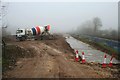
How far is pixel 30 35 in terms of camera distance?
4291 cm

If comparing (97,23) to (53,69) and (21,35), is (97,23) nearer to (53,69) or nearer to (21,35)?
(21,35)

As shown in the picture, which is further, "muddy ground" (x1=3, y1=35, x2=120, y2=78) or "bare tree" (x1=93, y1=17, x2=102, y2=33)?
"bare tree" (x1=93, y1=17, x2=102, y2=33)

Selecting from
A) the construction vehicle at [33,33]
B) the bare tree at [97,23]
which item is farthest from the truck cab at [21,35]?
the bare tree at [97,23]

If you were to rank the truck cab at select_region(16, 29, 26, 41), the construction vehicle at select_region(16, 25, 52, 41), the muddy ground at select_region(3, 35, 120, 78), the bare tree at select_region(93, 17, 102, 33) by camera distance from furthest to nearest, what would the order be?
the bare tree at select_region(93, 17, 102, 33), the construction vehicle at select_region(16, 25, 52, 41), the truck cab at select_region(16, 29, 26, 41), the muddy ground at select_region(3, 35, 120, 78)

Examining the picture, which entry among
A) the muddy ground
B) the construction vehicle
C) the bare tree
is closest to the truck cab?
the construction vehicle

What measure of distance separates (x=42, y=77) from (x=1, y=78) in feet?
6.93

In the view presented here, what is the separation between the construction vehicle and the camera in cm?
4194

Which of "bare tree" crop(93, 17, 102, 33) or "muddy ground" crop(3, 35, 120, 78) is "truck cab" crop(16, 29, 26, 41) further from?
"bare tree" crop(93, 17, 102, 33)

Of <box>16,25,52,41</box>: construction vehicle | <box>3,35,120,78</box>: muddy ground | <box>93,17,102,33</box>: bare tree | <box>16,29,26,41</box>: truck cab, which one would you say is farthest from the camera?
<box>93,17,102,33</box>: bare tree

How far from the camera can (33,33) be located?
43344 millimetres

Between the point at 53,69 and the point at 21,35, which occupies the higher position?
the point at 21,35

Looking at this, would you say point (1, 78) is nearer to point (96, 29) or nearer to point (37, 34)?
point (37, 34)

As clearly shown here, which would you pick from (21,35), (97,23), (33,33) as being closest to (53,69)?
(21,35)

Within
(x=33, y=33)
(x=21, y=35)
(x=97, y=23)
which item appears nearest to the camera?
(x=21, y=35)
